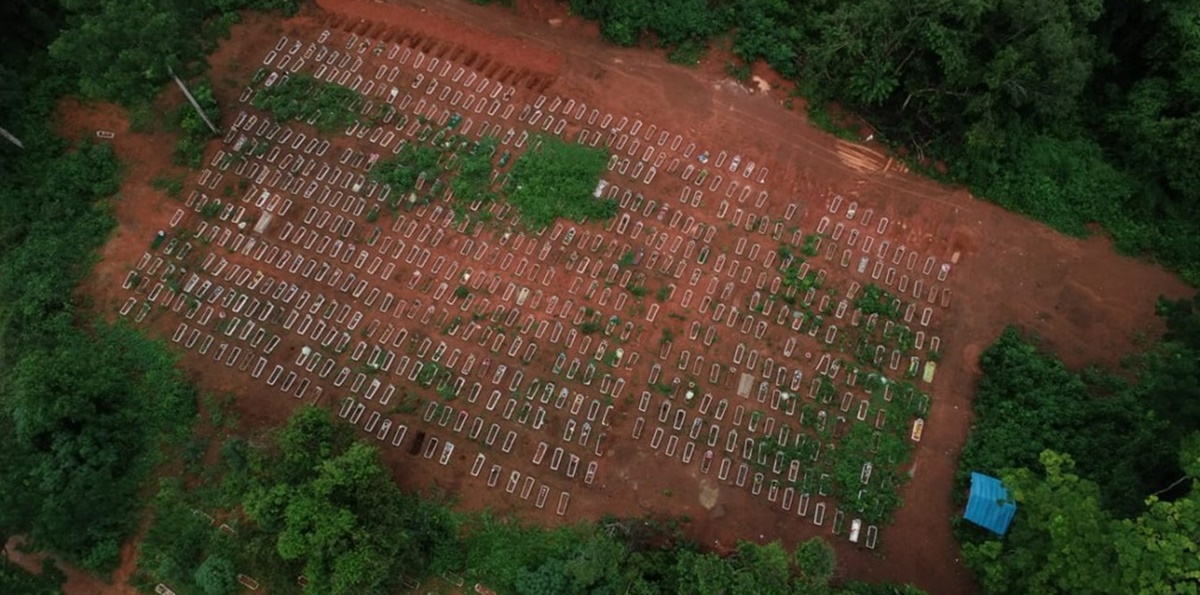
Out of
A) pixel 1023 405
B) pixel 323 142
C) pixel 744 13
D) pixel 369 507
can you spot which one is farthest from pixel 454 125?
pixel 1023 405

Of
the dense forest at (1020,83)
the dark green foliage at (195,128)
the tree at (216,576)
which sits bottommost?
the tree at (216,576)

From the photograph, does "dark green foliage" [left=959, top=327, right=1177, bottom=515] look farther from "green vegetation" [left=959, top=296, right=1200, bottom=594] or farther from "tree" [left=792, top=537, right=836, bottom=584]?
"tree" [left=792, top=537, right=836, bottom=584]

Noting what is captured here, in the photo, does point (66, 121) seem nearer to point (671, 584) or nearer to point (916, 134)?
point (671, 584)

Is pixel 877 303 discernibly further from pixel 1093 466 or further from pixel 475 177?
pixel 475 177

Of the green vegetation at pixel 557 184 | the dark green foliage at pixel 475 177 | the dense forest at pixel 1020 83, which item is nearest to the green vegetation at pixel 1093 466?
the dense forest at pixel 1020 83

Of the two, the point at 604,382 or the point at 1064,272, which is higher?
the point at 1064,272

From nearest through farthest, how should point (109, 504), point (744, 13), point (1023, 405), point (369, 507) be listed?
point (369, 507)
point (109, 504)
point (1023, 405)
point (744, 13)

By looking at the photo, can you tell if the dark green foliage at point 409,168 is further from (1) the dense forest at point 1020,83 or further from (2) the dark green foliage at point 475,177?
(1) the dense forest at point 1020,83

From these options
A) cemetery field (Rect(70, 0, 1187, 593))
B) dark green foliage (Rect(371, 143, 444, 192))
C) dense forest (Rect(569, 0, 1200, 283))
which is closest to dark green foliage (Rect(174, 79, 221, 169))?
cemetery field (Rect(70, 0, 1187, 593))
